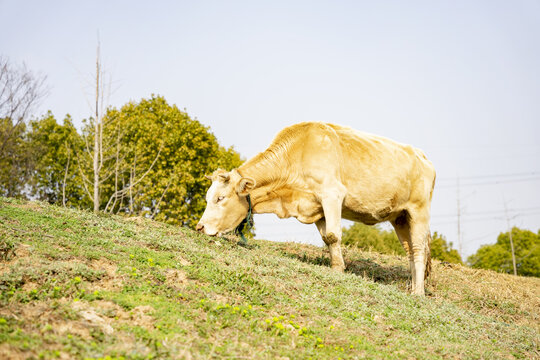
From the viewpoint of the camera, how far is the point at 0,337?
16.1ft

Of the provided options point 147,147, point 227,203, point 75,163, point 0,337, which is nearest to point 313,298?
point 227,203

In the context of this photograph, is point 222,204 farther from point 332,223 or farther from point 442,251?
point 442,251

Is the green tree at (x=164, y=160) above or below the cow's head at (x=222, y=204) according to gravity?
above

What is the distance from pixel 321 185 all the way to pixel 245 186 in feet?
6.04

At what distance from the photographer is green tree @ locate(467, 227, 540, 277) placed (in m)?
50.2

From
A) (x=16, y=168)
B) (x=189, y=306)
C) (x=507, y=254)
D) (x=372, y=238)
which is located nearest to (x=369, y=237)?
(x=372, y=238)

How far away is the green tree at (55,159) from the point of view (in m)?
31.6

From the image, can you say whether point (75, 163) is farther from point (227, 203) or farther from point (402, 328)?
point (402, 328)

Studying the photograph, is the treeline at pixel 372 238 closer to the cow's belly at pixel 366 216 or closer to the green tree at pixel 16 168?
the cow's belly at pixel 366 216

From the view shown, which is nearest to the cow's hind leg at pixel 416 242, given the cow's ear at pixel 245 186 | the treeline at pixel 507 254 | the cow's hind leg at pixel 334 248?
the cow's hind leg at pixel 334 248

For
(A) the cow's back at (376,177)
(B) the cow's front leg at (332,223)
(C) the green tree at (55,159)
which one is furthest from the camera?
(C) the green tree at (55,159)

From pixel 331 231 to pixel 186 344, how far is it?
234 inches

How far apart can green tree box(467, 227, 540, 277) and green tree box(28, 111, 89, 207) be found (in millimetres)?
39427

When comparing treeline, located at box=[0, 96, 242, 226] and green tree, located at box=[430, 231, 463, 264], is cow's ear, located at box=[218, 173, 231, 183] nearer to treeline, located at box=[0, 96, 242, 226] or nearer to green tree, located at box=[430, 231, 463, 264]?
treeline, located at box=[0, 96, 242, 226]
